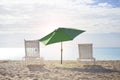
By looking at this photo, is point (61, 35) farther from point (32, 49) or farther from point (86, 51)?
point (32, 49)

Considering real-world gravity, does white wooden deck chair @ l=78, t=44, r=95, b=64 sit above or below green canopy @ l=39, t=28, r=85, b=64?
below

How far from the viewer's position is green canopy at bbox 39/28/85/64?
45.6 ft

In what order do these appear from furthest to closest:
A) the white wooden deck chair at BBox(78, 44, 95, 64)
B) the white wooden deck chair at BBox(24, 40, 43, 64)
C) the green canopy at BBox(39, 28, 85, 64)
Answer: the white wooden deck chair at BBox(24, 40, 43, 64) → the white wooden deck chair at BBox(78, 44, 95, 64) → the green canopy at BBox(39, 28, 85, 64)

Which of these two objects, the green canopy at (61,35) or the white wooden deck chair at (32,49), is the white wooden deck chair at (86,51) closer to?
the green canopy at (61,35)

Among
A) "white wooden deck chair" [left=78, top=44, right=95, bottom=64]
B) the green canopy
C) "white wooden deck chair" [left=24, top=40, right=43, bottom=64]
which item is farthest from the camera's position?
"white wooden deck chair" [left=24, top=40, right=43, bottom=64]

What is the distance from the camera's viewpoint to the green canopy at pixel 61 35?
13.9 meters

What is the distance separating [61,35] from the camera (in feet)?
46.2

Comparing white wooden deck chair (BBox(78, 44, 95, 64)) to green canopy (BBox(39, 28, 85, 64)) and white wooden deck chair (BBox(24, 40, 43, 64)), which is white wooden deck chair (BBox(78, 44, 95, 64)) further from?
white wooden deck chair (BBox(24, 40, 43, 64))

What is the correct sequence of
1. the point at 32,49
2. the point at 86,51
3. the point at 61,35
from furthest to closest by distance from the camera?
the point at 32,49 < the point at 86,51 < the point at 61,35

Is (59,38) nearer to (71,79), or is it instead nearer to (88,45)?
(88,45)

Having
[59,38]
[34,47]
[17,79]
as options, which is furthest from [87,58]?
[17,79]

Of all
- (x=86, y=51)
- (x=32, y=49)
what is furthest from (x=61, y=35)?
(x=32, y=49)

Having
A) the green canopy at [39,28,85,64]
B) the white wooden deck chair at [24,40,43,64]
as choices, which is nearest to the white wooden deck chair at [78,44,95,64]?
the green canopy at [39,28,85,64]

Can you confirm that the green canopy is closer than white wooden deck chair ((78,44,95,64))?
Yes
